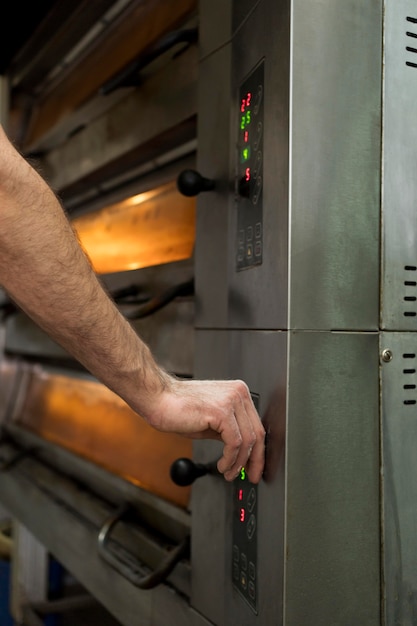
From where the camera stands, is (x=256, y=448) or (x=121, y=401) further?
(x=121, y=401)

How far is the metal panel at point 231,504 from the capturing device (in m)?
0.98

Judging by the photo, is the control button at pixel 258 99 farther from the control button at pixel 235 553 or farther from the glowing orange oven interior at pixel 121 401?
the control button at pixel 235 553

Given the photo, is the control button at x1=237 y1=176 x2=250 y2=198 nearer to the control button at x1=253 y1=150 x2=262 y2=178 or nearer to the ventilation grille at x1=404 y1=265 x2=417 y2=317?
the control button at x1=253 y1=150 x2=262 y2=178

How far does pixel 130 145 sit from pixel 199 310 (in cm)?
62

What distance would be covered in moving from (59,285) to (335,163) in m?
0.48

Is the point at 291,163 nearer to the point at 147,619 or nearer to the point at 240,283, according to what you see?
the point at 240,283

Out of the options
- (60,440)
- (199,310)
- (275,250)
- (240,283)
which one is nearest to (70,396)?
(60,440)

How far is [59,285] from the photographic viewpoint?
2.88ft

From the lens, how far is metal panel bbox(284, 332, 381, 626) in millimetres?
961

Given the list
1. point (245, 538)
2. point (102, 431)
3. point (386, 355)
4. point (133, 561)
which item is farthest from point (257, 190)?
point (102, 431)

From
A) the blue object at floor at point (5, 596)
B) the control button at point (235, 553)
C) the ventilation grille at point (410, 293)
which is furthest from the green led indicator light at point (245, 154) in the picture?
the blue object at floor at point (5, 596)

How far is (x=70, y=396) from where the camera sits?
2.36 metres

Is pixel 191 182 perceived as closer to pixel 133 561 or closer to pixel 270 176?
pixel 270 176

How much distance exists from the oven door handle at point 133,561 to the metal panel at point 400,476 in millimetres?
463
